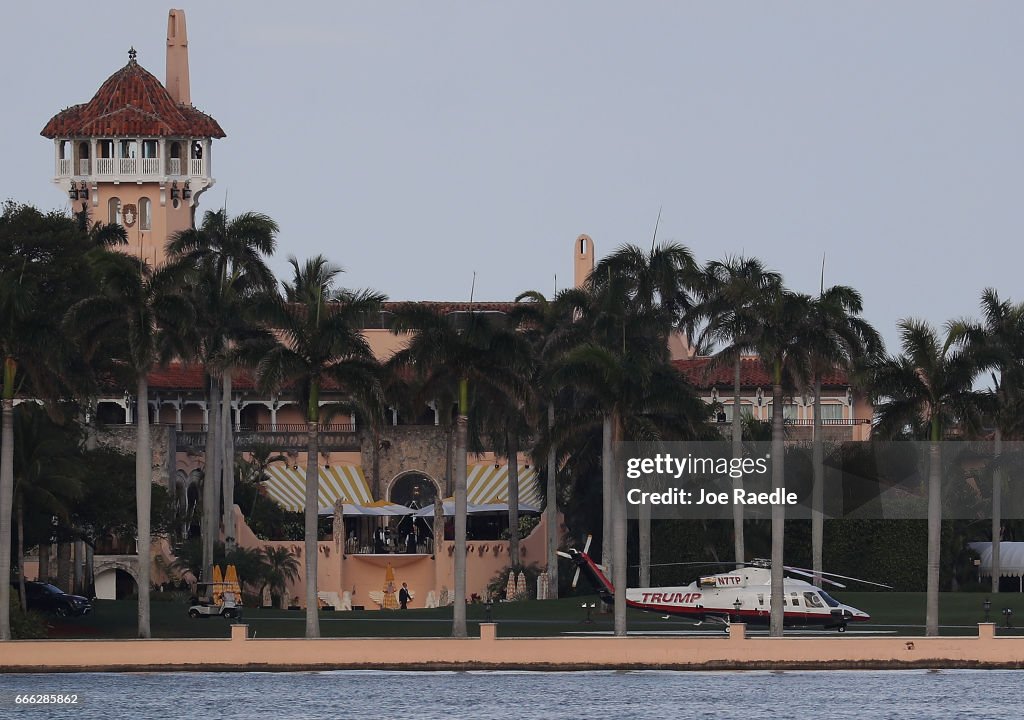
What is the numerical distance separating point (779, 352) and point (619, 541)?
823cm

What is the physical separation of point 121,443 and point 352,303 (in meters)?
35.5

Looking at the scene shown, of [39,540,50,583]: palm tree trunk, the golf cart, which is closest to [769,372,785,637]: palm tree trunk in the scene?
the golf cart

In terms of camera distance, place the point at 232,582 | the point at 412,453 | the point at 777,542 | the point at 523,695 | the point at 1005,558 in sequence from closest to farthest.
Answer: the point at 523,695
the point at 777,542
the point at 232,582
the point at 1005,558
the point at 412,453

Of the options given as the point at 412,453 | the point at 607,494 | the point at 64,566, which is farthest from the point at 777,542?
the point at 412,453

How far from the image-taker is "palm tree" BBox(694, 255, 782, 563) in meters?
79.8

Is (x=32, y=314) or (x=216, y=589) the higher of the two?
(x=32, y=314)

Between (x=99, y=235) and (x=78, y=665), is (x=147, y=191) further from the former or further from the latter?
(x=78, y=665)

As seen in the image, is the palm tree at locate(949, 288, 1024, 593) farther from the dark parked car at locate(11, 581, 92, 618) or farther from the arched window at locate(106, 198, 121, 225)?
the arched window at locate(106, 198, 121, 225)

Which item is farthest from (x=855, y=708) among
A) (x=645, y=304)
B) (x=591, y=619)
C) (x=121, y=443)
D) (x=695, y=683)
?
(x=121, y=443)

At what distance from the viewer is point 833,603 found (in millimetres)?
81062

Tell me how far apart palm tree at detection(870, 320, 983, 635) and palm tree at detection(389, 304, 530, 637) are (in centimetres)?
1159

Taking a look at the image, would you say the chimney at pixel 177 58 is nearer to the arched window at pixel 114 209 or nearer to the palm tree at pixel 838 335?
the arched window at pixel 114 209

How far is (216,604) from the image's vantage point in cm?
8781
